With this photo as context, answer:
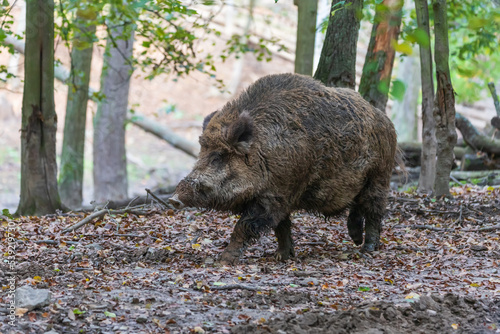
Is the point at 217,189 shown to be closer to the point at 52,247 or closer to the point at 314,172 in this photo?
the point at 314,172

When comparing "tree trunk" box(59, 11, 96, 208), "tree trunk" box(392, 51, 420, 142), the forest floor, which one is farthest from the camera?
"tree trunk" box(392, 51, 420, 142)

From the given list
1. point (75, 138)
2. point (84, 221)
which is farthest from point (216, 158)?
point (75, 138)

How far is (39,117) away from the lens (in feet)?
27.7

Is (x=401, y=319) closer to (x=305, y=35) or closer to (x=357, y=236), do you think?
Result: (x=357, y=236)

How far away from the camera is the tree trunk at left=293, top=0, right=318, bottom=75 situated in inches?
413

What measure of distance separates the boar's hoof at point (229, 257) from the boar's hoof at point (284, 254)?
581 mm

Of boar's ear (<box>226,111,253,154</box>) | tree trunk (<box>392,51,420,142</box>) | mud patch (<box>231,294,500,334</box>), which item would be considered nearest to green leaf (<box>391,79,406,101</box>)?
boar's ear (<box>226,111,253,154</box>)

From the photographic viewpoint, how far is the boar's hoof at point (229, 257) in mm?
6297

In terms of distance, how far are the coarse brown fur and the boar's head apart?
11mm

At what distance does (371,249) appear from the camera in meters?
7.35

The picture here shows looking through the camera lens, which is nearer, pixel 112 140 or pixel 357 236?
pixel 357 236

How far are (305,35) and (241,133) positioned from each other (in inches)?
192

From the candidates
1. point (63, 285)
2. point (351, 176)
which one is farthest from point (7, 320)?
point (351, 176)

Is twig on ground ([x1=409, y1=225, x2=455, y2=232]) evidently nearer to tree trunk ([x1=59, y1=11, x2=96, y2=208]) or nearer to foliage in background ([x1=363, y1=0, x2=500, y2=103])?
foliage in background ([x1=363, y1=0, x2=500, y2=103])
